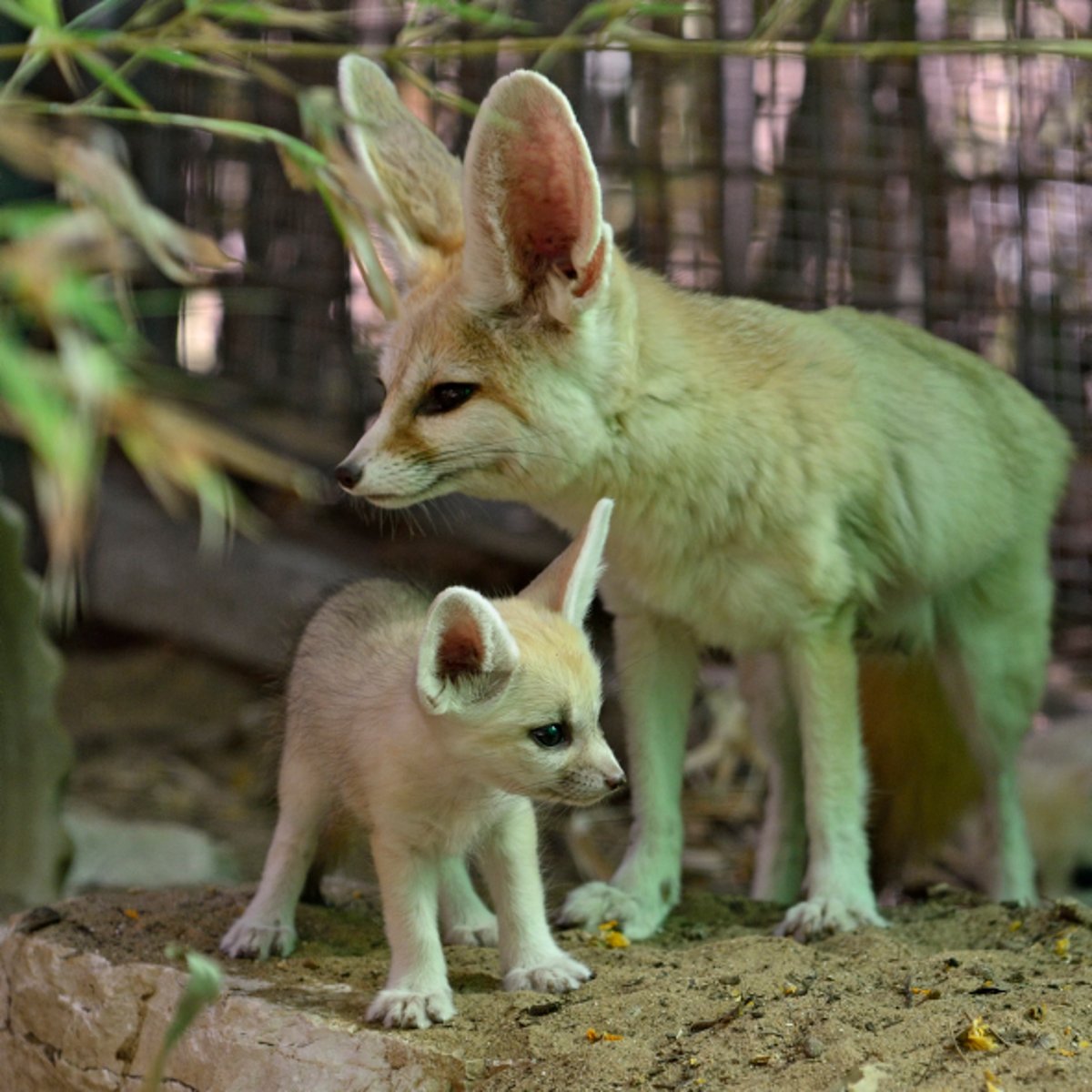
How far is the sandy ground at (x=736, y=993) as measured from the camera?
2486 millimetres

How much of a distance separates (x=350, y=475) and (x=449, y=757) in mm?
679

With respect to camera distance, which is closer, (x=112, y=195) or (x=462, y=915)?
(x=112, y=195)

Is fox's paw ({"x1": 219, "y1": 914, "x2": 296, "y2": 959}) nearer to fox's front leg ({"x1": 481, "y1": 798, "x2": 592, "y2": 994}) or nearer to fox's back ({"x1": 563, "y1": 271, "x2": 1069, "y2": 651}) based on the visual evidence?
fox's front leg ({"x1": 481, "y1": 798, "x2": 592, "y2": 994})

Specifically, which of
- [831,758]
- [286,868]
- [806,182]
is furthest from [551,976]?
[806,182]

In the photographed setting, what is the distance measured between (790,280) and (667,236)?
51 centimetres

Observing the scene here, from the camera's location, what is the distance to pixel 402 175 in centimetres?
368

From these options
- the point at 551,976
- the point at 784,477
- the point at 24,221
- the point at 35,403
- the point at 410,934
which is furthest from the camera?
the point at 784,477

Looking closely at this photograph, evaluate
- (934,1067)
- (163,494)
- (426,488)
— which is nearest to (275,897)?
(426,488)

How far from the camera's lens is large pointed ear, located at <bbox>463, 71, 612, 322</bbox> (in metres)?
3.05

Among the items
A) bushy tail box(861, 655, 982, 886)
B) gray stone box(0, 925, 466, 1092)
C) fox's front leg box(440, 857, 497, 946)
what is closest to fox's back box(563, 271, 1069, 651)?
bushy tail box(861, 655, 982, 886)

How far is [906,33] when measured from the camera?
19.2 ft

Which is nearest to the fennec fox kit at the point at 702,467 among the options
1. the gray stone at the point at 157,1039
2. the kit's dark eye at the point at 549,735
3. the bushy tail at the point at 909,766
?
the bushy tail at the point at 909,766

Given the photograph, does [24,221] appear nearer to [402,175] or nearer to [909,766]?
[402,175]

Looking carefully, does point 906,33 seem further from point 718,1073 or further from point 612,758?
point 718,1073
